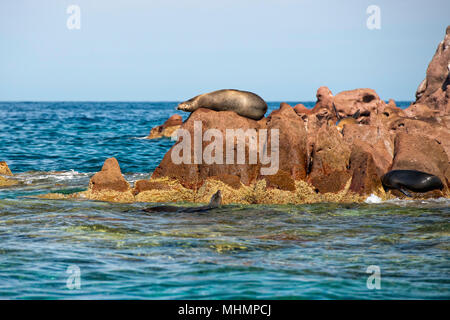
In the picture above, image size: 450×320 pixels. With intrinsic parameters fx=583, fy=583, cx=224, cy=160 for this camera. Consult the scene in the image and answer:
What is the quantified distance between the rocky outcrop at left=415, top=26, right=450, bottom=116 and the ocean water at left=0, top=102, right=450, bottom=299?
16.8 m

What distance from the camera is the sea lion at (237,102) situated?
17.1m

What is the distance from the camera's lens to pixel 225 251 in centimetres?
911

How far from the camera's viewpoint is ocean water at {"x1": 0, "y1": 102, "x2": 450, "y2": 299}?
7.30m

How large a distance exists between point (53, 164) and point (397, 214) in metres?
15.3

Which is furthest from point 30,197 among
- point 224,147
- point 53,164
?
point 53,164

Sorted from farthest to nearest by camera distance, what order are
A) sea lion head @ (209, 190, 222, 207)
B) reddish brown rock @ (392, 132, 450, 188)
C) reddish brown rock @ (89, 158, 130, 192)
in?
reddish brown rock @ (392, 132, 450, 188) < reddish brown rock @ (89, 158, 130, 192) < sea lion head @ (209, 190, 222, 207)

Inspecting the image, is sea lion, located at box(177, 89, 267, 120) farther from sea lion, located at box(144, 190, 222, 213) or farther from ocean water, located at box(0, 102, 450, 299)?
sea lion, located at box(144, 190, 222, 213)

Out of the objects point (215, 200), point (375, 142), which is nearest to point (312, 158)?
point (375, 142)

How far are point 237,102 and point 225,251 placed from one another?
8.61m

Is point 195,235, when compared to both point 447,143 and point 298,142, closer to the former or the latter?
point 298,142

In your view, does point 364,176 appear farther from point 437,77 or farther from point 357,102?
point 357,102

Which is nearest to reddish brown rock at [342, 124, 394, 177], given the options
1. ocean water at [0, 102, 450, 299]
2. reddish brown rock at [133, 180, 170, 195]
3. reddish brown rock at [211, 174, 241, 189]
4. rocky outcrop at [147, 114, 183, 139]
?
ocean water at [0, 102, 450, 299]

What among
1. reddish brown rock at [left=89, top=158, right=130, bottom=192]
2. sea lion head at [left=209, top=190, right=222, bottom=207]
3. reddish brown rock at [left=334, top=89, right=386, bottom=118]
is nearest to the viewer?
sea lion head at [left=209, top=190, right=222, bottom=207]
